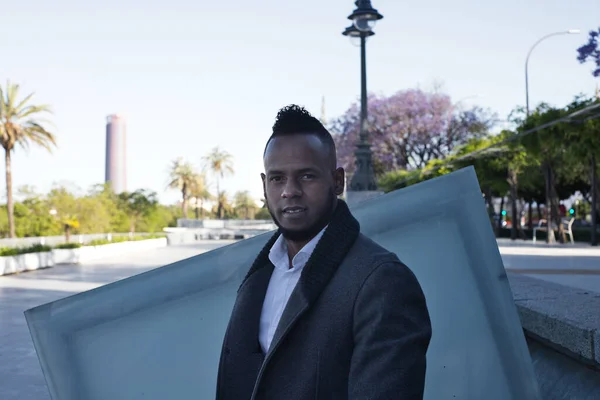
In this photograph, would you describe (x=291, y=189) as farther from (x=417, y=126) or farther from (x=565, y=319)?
(x=417, y=126)

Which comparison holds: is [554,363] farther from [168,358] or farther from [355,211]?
[168,358]

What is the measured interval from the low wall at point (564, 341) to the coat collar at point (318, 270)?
1827 mm

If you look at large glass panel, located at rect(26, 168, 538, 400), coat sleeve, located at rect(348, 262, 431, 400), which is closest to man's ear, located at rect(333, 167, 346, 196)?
coat sleeve, located at rect(348, 262, 431, 400)

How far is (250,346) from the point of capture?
1753 mm

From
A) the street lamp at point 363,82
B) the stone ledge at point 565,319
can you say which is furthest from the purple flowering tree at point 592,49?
the street lamp at point 363,82

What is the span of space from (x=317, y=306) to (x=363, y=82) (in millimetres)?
13804

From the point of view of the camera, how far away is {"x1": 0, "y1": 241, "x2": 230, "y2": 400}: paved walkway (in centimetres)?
671

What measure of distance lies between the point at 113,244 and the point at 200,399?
2880 cm

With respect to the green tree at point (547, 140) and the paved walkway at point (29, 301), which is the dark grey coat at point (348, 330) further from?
the green tree at point (547, 140)

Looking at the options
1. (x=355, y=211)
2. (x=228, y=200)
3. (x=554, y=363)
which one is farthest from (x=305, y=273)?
(x=228, y=200)

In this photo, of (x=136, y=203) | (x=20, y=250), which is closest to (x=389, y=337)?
(x=20, y=250)

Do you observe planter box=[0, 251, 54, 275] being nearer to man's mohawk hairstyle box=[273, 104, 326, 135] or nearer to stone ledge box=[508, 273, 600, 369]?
stone ledge box=[508, 273, 600, 369]

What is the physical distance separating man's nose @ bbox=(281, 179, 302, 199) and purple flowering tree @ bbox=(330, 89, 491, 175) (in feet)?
153

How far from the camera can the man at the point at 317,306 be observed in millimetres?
1471
